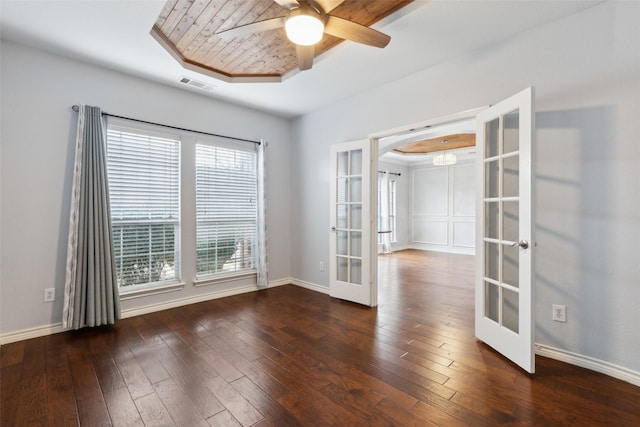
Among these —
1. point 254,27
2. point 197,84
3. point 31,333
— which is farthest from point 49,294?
point 254,27

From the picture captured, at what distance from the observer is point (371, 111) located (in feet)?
12.3

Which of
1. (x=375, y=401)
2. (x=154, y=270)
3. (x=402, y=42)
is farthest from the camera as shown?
(x=154, y=270)

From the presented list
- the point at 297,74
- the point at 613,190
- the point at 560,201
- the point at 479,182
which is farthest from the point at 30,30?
the point at 613,190

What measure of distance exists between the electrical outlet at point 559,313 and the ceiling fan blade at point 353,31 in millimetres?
2541

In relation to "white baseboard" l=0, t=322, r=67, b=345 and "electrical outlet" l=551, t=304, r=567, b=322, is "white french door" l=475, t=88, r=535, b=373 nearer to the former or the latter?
"electrical outlet" l=551, t=304, r=567, b=322

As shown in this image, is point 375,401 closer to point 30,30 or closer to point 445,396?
point 445,396

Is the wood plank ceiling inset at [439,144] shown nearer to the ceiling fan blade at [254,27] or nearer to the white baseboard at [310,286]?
the white baseboard at [310,286]

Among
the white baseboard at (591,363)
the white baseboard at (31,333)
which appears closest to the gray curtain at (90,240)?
the white baseboard at (31,333)

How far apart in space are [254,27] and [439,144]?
19.8 ft

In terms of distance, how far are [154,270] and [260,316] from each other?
4.74 ft

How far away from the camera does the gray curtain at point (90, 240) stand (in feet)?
9.29

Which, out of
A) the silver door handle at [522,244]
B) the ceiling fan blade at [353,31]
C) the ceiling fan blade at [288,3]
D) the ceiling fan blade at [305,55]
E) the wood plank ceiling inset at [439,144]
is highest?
the wood plank ceiling inset at [439,144]

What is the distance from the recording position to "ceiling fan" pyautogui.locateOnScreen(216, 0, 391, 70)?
1929 mm

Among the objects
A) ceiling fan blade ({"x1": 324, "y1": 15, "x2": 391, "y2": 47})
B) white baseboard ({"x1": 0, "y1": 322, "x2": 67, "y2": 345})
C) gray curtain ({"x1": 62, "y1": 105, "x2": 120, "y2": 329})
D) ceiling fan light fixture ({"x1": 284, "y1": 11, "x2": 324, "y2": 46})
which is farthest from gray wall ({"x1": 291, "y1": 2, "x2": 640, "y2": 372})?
white baseboard ({"x1": 0, "y1": 322, "x2": 67, "y2": 345})
